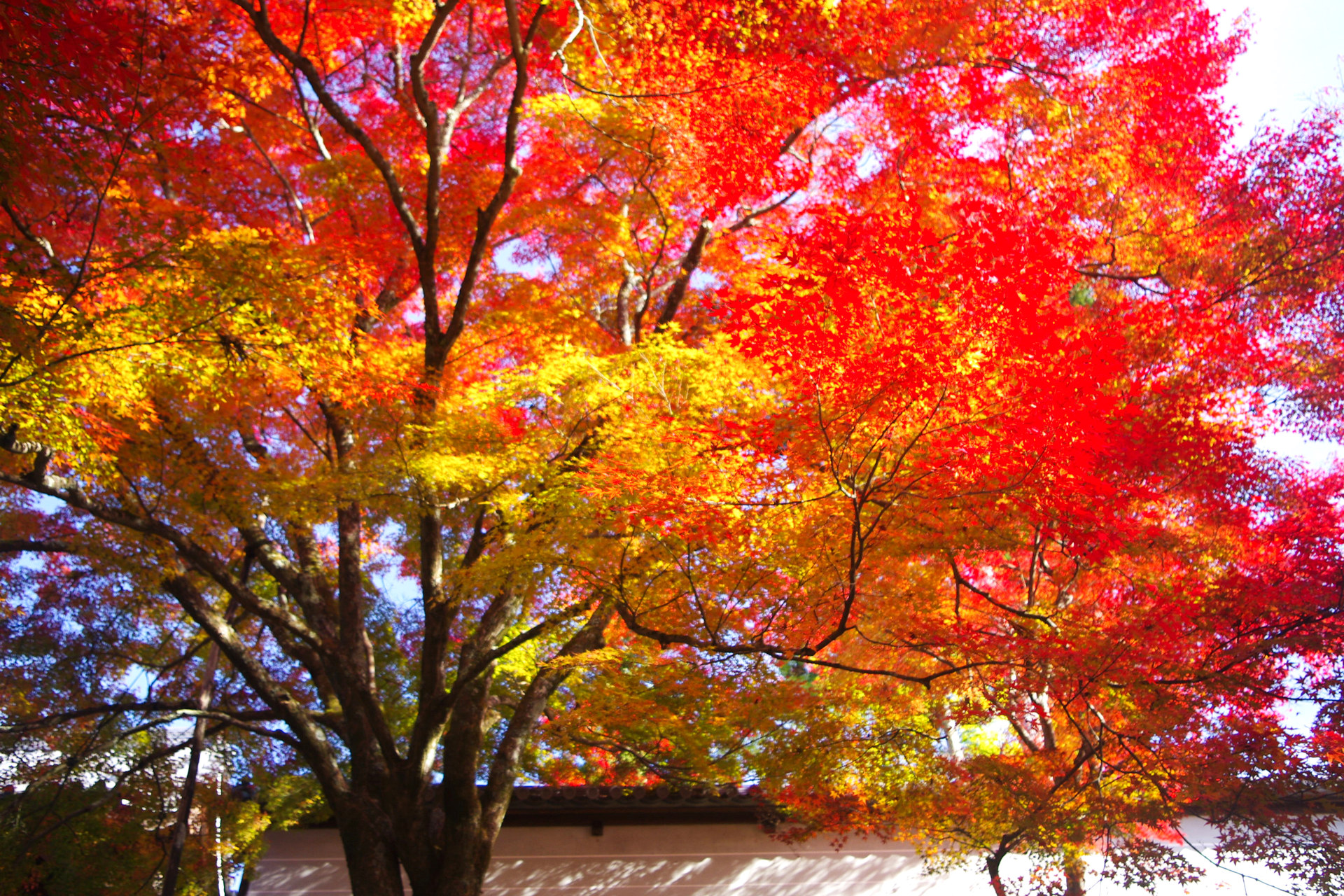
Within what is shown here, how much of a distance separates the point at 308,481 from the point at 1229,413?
8.68 meters

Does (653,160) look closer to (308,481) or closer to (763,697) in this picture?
(308,481)

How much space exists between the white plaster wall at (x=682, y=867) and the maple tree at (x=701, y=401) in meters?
1.09

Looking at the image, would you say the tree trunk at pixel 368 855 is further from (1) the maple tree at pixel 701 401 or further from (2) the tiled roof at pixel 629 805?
(2) the tiled roof at pixel 629 805

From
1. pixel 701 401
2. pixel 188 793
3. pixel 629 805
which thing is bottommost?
pixel 629 805

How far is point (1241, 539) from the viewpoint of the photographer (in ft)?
26.7

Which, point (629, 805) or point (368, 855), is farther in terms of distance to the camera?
A: point (629, 805)

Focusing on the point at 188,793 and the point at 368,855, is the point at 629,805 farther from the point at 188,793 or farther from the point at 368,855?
the point at 188,793

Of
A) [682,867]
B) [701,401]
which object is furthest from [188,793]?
[701,401]

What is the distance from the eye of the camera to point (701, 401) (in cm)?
682

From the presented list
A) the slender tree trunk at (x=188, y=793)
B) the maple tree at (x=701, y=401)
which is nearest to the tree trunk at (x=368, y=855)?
the maple tree at (x=701, y=401)

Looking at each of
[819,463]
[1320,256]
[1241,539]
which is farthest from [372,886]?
[1320,256]

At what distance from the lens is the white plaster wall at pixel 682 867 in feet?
33.0

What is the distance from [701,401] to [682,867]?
21.9 ft

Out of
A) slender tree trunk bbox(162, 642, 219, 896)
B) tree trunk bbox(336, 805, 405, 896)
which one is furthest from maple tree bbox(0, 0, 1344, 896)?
slender tree trunk bbox(162, 642, 219, 896)
